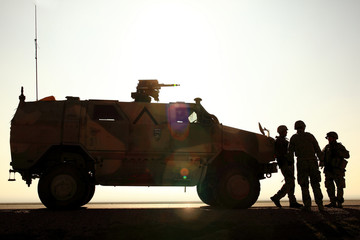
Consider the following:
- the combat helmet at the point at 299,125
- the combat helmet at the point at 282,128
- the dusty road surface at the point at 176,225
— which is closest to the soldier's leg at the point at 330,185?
the combat helmet at the point at 282,128

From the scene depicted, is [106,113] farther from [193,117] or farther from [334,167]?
[334,167]

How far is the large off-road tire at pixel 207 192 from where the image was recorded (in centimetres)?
1020

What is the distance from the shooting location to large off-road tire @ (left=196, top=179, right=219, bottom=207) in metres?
10.2

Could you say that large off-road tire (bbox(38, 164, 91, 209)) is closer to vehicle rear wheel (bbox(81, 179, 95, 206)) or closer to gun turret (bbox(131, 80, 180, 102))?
vehicle rear wheel (bbox(81, 179, 95, 206))

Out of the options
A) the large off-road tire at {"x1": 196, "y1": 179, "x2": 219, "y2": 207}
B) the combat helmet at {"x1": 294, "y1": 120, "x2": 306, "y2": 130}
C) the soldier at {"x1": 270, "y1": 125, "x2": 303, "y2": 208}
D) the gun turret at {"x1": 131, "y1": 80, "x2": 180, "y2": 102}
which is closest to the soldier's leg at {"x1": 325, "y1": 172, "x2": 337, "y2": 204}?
the soldier at {"x1": 270, "y1": 125, "x2": 303, "y2": 208}

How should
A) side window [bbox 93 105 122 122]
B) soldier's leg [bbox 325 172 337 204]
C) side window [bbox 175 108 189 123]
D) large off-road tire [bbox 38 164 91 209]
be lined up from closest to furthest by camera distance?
large off-road tire [bbox 38 164 91 209], side window [bbox 93 105 122 122], side window [bbox 175 108 189 123], soldier's leg [bbox 325 172 337 204]

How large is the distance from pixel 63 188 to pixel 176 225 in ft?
11.4

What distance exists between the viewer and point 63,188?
368 inches

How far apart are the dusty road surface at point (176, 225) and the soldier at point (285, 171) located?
8.32 ft

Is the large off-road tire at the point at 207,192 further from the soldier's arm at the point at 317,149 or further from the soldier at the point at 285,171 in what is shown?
the soldier's arm at the point at 317,149

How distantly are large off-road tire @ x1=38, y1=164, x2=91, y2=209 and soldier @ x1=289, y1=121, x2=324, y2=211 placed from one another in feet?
15.7

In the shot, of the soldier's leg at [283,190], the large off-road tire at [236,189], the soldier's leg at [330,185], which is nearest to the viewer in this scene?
the large off-road tire at [236,189]

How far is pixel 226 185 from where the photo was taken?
9875 mm

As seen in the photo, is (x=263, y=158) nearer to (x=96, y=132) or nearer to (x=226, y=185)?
(x=226, y=185)
